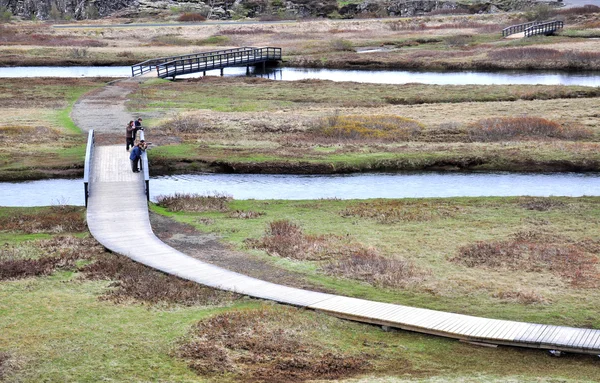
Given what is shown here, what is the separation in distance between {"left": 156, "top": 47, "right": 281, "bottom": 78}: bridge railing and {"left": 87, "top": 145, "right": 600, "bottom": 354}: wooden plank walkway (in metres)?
48.3

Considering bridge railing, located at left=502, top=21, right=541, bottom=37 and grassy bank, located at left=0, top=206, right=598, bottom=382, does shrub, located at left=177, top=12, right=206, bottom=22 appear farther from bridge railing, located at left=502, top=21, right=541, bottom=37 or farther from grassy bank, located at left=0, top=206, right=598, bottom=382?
grassy bank, located at left=0, top=206, right=598, bottom=382

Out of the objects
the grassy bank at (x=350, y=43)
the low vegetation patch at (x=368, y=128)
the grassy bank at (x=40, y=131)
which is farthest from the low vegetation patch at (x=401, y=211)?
the grassy bank at (x=350, y=43)

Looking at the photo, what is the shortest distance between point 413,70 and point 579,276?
217ft

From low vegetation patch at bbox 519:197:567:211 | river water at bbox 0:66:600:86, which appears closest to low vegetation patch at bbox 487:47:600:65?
river water at bbox 0:66:600:86

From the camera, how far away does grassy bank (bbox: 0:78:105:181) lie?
40969mm

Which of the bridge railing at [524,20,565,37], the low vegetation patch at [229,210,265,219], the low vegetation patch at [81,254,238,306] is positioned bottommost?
the low vegetation patch at [229,210,265,219]

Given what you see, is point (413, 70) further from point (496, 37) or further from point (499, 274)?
point (499, 274)

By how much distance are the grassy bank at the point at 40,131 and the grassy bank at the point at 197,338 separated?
16346 millimetres

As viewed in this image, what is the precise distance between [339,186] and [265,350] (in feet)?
70.7

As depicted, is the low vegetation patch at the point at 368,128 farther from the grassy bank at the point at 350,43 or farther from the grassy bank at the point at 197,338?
the grassy bank at the point at 350,43

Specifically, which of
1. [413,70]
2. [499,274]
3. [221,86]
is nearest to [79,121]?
[221,86]

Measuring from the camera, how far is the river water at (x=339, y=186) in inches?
1460

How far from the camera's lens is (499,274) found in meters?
24.5

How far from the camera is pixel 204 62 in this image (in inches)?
3319
